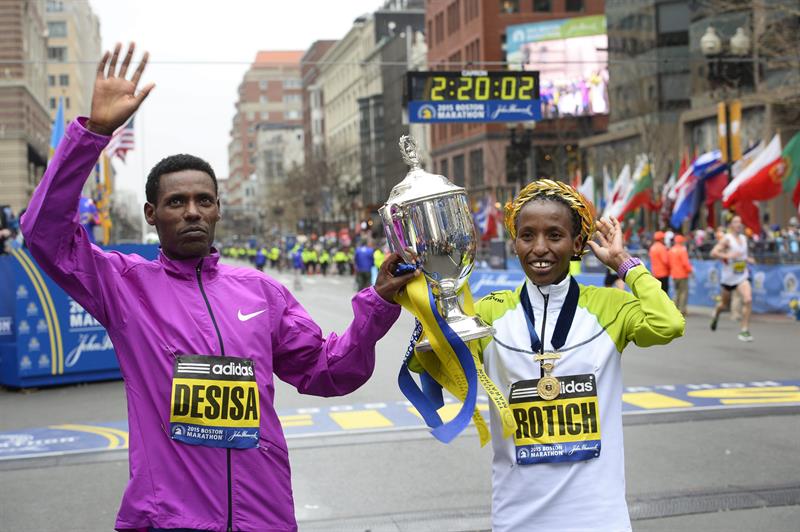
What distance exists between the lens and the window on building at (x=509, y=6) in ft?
225

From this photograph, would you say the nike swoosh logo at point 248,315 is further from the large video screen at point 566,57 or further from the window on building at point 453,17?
the window on building at point 453,17

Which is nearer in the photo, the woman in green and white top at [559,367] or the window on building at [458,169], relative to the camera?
the woman in green and white top at [559,367]

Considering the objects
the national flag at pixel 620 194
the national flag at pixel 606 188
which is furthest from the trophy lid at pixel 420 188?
the national flag at pixel 606 188

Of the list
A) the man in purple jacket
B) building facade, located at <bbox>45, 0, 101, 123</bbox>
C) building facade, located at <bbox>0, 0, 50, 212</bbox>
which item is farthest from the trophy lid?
building facade, located at <bbox>45, 0, 101, 123</bbox>

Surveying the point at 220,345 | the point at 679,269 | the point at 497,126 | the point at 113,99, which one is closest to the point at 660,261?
the point at 679,269

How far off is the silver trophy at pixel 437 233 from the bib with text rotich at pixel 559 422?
0.38 meters

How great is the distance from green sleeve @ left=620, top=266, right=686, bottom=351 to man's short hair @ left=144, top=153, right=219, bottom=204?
152 cm

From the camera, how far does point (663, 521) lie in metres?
6.57

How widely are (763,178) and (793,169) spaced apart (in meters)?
0.74

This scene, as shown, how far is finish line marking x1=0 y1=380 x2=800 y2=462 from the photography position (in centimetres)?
947

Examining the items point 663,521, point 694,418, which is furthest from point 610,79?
point 663,521

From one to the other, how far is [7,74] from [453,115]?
50.6 m

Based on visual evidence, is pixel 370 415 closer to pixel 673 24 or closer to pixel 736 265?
pixel 736 265

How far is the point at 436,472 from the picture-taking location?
7.95 m
